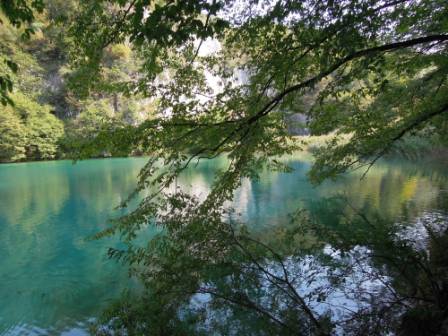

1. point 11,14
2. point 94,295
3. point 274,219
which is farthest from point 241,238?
point 274,219

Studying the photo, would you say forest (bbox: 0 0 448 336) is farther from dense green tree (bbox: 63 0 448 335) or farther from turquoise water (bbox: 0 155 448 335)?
turquoise water (bbox: 0 155 448 335)

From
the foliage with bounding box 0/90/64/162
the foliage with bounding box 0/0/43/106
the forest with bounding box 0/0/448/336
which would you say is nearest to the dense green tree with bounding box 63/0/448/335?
the forest with bounding box 0/0/448/336

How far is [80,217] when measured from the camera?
35.0 feet

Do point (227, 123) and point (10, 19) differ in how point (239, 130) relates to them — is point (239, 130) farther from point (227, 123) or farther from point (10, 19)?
point (10, 19)

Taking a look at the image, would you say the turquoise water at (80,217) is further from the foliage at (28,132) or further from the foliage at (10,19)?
the foliage at (28,132)

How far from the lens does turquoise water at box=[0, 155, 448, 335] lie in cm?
512

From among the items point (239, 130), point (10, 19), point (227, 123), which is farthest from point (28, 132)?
point (10, 19)

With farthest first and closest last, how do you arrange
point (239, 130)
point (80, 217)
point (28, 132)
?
point (28, 132) < point (80, 217) < point (239, 130)

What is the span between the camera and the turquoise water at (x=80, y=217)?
5.12 metres

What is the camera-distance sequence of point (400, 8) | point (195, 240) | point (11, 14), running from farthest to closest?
1. point (400, 8)
2. point (195, 240)
3. point (11, 14)

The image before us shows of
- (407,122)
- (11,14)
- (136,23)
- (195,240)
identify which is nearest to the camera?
(11,14)

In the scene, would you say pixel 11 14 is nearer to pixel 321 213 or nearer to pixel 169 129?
pixel 169 129

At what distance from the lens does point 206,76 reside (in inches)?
148

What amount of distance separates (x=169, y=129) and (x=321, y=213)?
17.4 feet
